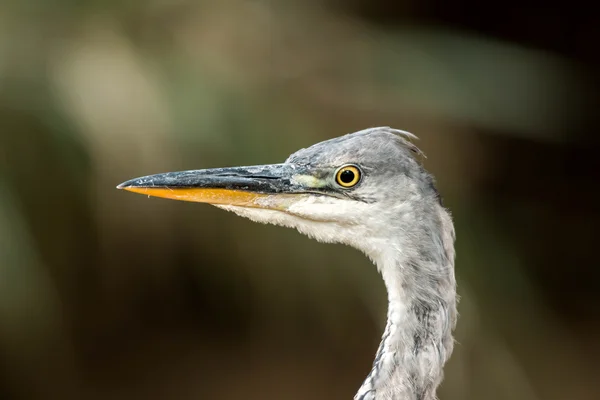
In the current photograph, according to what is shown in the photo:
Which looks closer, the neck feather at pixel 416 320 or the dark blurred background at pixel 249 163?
the neck feather at pixel 416 320

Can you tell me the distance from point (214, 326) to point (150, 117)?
1.12 metres

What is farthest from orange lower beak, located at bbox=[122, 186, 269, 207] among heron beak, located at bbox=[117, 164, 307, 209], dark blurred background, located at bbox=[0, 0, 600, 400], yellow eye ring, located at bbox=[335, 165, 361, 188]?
dark blurred background, located at bbox=[0, 0, 600, 400]

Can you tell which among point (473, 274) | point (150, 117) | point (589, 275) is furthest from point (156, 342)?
point (589, 275)

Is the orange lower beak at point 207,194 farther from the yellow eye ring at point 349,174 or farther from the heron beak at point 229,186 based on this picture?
the yellow eye ring at point 349,174

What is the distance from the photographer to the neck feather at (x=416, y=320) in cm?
146

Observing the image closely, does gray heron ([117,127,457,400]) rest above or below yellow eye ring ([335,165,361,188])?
below

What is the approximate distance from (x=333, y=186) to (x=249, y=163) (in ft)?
4.38

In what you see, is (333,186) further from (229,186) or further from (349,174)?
(229,186)

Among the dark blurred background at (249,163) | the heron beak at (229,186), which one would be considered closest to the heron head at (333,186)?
the heron beak at (229,186)

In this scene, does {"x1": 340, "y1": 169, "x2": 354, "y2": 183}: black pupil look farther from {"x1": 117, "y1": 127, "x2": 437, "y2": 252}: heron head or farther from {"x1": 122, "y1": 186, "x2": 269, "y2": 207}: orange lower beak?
{"x1": 122, "y1": 186, "x2": 269, "y2": 207}: orange lower beak

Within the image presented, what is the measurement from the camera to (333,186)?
1.56m

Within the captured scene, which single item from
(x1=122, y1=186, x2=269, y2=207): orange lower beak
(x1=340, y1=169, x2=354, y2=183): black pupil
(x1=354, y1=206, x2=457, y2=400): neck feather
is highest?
(x1=340, y1=169, x2=354, y2=183): black pupil

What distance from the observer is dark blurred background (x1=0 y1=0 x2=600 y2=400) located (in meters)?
2.82

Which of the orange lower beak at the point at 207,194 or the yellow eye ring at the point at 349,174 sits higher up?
the yellow eye ring at the point at 349,174
